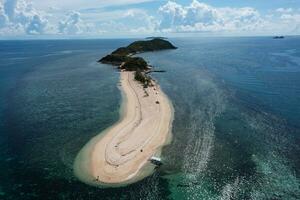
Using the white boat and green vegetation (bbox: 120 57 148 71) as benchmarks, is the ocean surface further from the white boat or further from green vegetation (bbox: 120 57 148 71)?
green vegetation (bbox: 120 57 148 71)

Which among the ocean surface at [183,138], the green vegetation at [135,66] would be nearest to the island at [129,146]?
the ocean surface at [183,138]

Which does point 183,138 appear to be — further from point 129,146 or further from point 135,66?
point 135,66

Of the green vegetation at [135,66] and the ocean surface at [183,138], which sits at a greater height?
the green vegetation at [135,66]

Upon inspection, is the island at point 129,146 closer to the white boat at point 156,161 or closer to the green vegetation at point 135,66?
the white boat at point 156,161

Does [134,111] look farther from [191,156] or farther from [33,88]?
[33,88]

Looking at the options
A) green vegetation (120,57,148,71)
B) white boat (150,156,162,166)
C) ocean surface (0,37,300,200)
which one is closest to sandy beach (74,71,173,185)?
white boat (150,156,162,166)

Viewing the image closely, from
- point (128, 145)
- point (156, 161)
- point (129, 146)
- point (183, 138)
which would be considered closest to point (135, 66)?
point (183, 138)

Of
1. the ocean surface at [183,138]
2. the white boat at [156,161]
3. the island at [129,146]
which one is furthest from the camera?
the white boat at [156,161]
